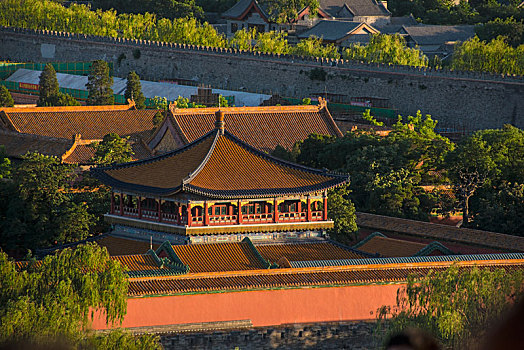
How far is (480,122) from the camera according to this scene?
69.8m

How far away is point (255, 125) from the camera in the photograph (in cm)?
5056

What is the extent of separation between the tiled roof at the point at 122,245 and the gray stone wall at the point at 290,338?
4077mm

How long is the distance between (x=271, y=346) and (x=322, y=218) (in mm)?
5364

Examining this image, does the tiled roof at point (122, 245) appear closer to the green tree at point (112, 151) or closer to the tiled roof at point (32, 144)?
the green tree at point (112, 151)

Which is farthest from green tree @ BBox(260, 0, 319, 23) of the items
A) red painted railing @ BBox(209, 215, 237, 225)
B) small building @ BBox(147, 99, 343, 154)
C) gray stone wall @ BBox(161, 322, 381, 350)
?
gray stone wall @ BBox(161, 322, 381, 350)

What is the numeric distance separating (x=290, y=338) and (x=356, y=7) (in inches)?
3552

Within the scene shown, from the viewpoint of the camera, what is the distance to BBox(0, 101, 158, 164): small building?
1845 inches

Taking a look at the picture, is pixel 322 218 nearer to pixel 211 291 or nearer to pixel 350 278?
pixel 350 278

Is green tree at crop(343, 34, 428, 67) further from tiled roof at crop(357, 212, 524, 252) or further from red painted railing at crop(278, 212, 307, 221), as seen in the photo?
red painted railing at crop(278, 212, 307, 221)

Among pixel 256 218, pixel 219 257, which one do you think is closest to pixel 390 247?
pixel 256 218

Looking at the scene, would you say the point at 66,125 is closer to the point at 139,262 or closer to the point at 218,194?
the point at 218,194

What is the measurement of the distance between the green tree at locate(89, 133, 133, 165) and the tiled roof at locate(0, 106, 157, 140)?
8.22 metres

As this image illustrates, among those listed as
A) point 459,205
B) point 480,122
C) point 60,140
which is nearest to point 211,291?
point 459,205

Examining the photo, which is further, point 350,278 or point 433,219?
point 433,219
